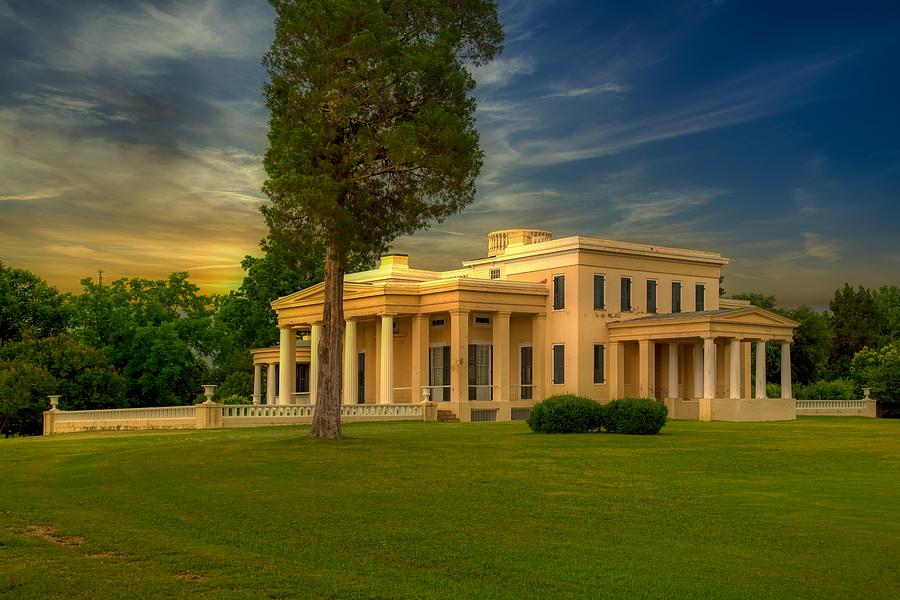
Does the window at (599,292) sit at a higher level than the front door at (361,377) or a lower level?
higher

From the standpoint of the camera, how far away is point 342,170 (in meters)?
30.3

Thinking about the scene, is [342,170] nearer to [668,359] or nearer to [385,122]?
[385,122]

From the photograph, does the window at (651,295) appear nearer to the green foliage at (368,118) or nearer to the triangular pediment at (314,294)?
the triangular pediment at (314,294)

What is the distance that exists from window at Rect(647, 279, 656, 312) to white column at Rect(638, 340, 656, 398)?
3.14 m

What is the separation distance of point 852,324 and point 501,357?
49598 millimetres

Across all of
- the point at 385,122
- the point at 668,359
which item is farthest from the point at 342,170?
the point at 668,359

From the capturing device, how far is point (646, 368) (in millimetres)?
49406

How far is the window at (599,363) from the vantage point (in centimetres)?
5119


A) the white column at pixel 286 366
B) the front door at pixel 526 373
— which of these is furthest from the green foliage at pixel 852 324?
the white column at pixel 286 366

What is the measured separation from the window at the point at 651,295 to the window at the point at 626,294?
132 centimetres

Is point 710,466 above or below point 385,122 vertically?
below

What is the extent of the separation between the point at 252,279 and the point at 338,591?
60.7m

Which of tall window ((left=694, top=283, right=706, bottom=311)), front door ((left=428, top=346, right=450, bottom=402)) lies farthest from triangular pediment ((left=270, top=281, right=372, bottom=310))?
tall window ((left=694, top=283, right=706, bottom=311))

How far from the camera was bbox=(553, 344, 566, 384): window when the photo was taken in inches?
2016
